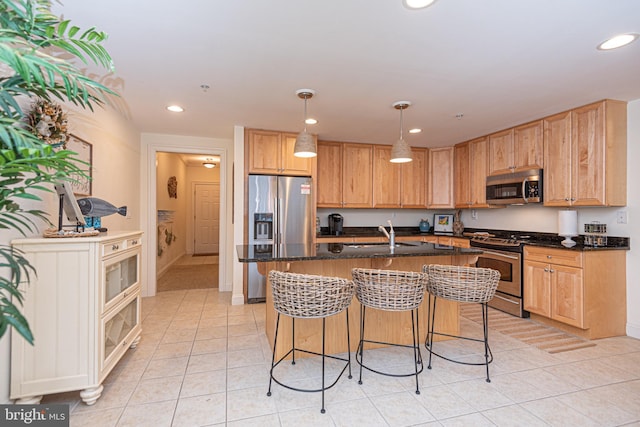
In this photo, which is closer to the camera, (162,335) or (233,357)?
(233,357)

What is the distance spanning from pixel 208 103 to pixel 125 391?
257 cm

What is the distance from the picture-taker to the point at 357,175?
5031mm

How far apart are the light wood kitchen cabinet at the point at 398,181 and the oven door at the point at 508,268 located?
1600 millimetres

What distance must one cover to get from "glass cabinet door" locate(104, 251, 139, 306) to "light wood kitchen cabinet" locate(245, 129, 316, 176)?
1.91 metres

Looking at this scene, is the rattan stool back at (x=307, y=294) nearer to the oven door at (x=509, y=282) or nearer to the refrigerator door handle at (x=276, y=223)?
the refrigerator door handle at (x=276, y=223)

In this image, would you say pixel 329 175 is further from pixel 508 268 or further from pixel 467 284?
pixel 467 284

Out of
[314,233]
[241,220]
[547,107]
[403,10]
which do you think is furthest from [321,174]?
A: [403,10]

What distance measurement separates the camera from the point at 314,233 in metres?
4.37

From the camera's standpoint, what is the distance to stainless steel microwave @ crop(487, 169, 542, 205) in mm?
3670

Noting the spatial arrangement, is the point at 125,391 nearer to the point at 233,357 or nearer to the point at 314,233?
the point at 233,357

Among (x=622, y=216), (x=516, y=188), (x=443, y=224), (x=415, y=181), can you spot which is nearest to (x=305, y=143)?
(x=516, y=188)

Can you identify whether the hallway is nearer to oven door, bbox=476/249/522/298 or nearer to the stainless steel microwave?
oven door, bbox=476/249/522/298

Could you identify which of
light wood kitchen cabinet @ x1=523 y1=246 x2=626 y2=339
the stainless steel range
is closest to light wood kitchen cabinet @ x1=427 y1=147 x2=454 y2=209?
the stainless steel range

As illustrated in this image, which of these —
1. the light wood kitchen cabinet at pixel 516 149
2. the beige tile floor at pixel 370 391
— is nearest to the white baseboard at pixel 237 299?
the beige tile floor at pixel 370 391
